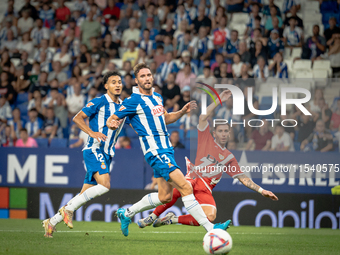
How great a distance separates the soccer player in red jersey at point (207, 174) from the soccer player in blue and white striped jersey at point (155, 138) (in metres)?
0.39

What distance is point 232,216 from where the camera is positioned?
9.05 meters

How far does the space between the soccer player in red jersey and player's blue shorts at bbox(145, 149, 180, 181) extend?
65cm

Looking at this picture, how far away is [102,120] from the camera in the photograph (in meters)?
6.79

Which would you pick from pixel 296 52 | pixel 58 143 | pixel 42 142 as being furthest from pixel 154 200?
pixel 296 52

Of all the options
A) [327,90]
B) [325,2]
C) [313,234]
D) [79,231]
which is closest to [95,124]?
[79,231]

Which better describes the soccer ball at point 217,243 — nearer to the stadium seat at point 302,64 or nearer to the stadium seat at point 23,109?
the stadium seat at point 302,64

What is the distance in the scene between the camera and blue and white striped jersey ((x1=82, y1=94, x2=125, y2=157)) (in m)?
6.68

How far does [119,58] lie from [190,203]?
8540 millimetres

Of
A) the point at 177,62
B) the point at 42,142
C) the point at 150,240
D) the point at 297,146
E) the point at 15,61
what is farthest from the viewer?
the point at 15,61

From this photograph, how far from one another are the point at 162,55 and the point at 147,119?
6.88m

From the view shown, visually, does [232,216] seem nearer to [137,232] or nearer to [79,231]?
[137,232]

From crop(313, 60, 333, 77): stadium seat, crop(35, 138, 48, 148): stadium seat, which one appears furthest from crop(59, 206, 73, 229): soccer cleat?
crop(313, 60, 333, 77): stadium seat

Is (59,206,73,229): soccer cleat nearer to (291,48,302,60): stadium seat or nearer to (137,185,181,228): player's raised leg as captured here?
(137,185,181,228): player's raised leg

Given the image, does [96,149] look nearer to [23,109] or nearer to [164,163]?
[164,163]
